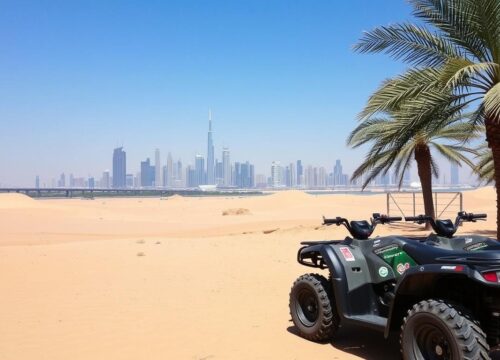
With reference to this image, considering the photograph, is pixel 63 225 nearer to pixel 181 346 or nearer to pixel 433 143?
pixel 433 143

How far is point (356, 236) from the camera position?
544 centimetres

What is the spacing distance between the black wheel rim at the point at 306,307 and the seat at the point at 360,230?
33.5 inches

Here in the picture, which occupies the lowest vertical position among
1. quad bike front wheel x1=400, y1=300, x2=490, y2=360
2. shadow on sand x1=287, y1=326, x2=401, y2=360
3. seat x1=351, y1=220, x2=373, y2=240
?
shadow on sand x1=287, y1=326, x2=401, y2=360

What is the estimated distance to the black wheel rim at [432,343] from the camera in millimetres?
3950

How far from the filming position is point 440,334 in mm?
3977

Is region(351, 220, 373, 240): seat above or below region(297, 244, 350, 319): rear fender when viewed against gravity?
above

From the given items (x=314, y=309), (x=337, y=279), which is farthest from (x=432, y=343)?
(x=314, y=309)

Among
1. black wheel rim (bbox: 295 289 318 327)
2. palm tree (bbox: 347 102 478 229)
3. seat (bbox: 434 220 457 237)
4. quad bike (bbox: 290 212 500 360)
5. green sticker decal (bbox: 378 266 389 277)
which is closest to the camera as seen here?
quad bike (bbox: 290 212 500 360)

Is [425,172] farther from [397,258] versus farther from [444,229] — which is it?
[397,258]

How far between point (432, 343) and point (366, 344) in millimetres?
1517

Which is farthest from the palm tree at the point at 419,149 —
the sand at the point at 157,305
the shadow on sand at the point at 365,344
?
the shadow on sand at the point at 365,344

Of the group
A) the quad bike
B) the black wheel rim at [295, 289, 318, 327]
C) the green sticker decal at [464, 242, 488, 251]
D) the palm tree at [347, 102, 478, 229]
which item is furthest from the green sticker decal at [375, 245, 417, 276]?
the palm tree at [347, 102, 478, 229]

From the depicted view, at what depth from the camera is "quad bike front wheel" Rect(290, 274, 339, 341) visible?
5.41 metres

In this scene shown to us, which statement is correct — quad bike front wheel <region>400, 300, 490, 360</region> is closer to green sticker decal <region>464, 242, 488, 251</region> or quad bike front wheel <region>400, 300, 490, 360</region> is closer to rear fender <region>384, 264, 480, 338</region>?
rear fender <region>384, 264, 480, 338</region>
